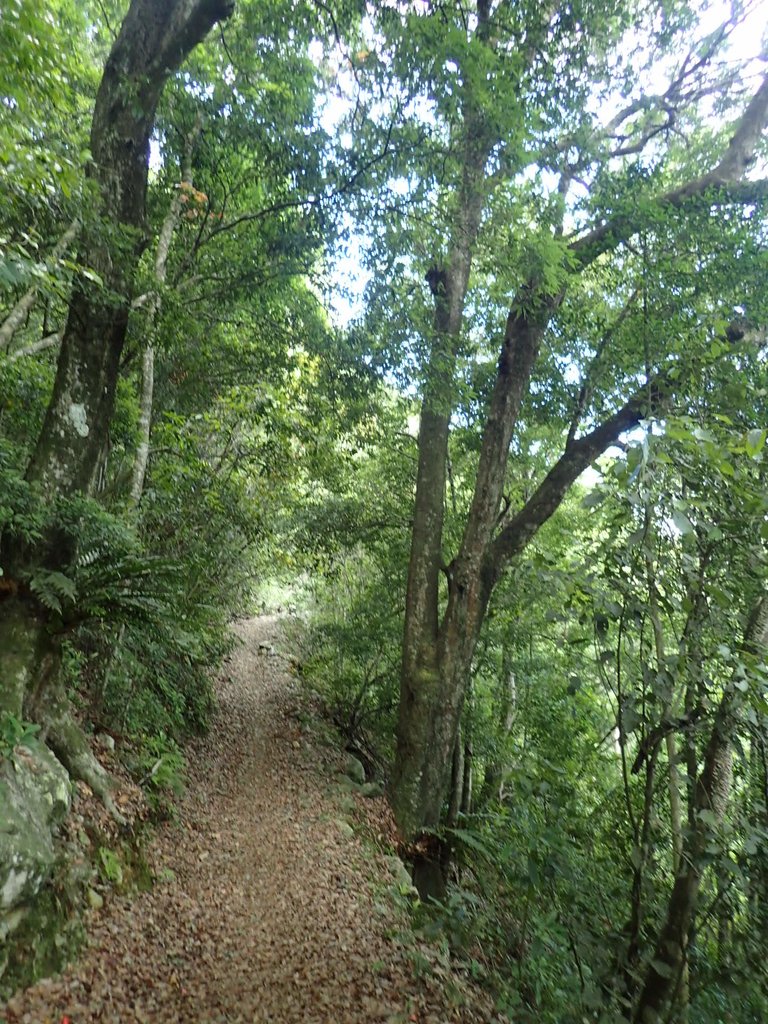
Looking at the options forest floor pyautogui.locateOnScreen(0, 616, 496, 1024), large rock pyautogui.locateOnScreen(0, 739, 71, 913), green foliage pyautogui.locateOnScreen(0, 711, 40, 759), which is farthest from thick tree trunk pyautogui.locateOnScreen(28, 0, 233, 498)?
forest floor pyautogui.locateOnScreen(0, 616, 496, 1024)

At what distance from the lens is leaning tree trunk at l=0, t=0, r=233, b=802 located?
178 inches

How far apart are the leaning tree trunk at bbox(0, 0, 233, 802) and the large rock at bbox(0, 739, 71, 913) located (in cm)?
46

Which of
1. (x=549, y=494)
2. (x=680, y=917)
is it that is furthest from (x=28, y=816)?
(x=549, y=494)

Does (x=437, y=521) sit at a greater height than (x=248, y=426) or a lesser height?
lesser

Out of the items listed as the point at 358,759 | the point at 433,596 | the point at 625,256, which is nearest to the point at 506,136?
the point at 625,256

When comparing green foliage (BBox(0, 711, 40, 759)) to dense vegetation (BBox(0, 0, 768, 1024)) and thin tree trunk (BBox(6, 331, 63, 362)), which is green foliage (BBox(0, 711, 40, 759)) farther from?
thin tree trunk (BBox(6, 331, 63, 362))

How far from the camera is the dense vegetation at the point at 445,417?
132 inches

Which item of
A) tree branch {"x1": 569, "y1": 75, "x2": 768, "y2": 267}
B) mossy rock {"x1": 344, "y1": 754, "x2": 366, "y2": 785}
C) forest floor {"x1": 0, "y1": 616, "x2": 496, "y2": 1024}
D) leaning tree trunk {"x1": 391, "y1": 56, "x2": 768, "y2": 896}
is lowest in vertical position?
forest floor {"x1": 0, "y1": 616, "x2": 496, "y2": 1024}

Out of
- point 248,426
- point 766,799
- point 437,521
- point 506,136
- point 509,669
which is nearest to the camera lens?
point 766,799

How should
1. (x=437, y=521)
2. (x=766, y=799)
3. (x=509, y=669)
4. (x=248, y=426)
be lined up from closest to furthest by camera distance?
(x=766, y=799) < (x=437, y=521) < (x=248, y=426) < (x=509, y=669)

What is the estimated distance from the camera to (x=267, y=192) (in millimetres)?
6750

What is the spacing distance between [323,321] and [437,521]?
3.34 meters

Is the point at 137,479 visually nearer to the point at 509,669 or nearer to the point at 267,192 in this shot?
the point at 267,192

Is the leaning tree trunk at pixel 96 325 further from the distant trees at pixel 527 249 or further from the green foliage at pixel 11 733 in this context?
the distant trees at pixel 527 249
